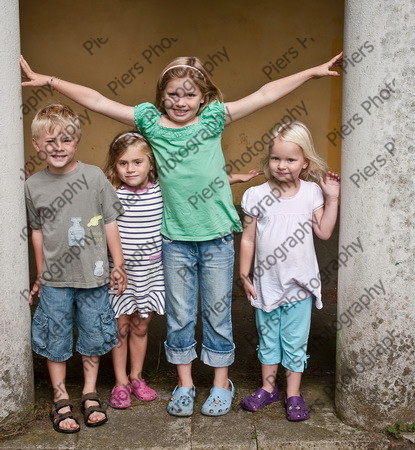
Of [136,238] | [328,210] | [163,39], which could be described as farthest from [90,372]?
[163,39]

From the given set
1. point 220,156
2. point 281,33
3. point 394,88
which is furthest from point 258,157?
point 394,88

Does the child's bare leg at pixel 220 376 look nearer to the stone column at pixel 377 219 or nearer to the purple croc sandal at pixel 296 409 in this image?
the purple croc sandal at pixel 296 409

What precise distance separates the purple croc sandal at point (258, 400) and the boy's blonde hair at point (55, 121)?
65.0 inches

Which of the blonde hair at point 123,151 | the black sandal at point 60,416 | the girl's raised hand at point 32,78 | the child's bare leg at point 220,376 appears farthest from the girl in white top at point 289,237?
the girl's raised hand at point 32,78

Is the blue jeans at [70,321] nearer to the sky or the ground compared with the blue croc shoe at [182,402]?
nearer to the sky

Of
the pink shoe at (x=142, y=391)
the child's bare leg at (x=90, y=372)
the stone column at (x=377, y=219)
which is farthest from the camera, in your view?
the pink shoe at (x=142, y=391)

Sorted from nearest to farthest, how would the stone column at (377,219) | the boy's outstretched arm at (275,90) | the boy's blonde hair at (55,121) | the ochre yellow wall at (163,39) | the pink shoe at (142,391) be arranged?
the stone column at (377,219) → the boy's blonde hair at (55,121) → the boy's outstretched arm at (275,90) → the pink shoe at (142,391) → the ochre yellow wall at (163,39)

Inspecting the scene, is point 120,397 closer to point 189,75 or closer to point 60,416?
point 60,416

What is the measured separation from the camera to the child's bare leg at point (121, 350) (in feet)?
14.6

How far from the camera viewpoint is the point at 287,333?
14.2ft

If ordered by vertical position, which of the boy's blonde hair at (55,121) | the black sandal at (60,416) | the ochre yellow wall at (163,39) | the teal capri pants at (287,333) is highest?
the ochre yellow wall at (163,39)

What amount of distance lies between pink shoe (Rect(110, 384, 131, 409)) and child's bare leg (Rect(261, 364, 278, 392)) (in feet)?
2.41

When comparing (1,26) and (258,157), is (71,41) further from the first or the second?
(1,26)

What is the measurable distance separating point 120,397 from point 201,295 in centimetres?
71
